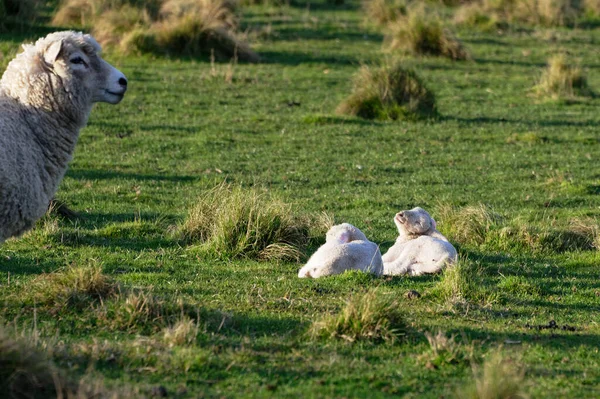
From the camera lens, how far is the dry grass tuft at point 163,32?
2235 centimetres

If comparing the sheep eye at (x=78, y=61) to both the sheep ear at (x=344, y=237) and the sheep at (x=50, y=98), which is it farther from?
the sheep ear at (x=344, y=237)

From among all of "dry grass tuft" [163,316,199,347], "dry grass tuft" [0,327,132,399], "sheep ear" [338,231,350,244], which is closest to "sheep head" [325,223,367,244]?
"sheep ear" [338,231,350,244]

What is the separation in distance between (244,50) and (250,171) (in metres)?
8.10

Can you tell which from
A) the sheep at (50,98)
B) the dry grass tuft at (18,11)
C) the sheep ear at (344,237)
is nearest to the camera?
the sheep at (50,98)

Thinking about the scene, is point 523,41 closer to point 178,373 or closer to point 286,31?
point 286,31

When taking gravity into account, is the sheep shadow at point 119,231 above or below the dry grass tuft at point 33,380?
below

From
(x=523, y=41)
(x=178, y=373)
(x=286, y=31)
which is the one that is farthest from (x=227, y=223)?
(x=523, y=41)

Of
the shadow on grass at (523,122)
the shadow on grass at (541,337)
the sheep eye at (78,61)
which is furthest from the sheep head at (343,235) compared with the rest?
the shadow on grass at (523,122)

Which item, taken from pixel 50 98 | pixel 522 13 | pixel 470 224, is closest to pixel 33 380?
pixel 50 98

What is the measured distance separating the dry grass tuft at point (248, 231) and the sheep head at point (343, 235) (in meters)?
0.48

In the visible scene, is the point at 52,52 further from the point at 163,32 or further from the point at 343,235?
the point at 163,32

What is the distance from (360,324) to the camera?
7.39 metres

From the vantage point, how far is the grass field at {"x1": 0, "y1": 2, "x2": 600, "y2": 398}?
680 cm

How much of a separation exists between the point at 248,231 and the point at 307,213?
1.61 metres
